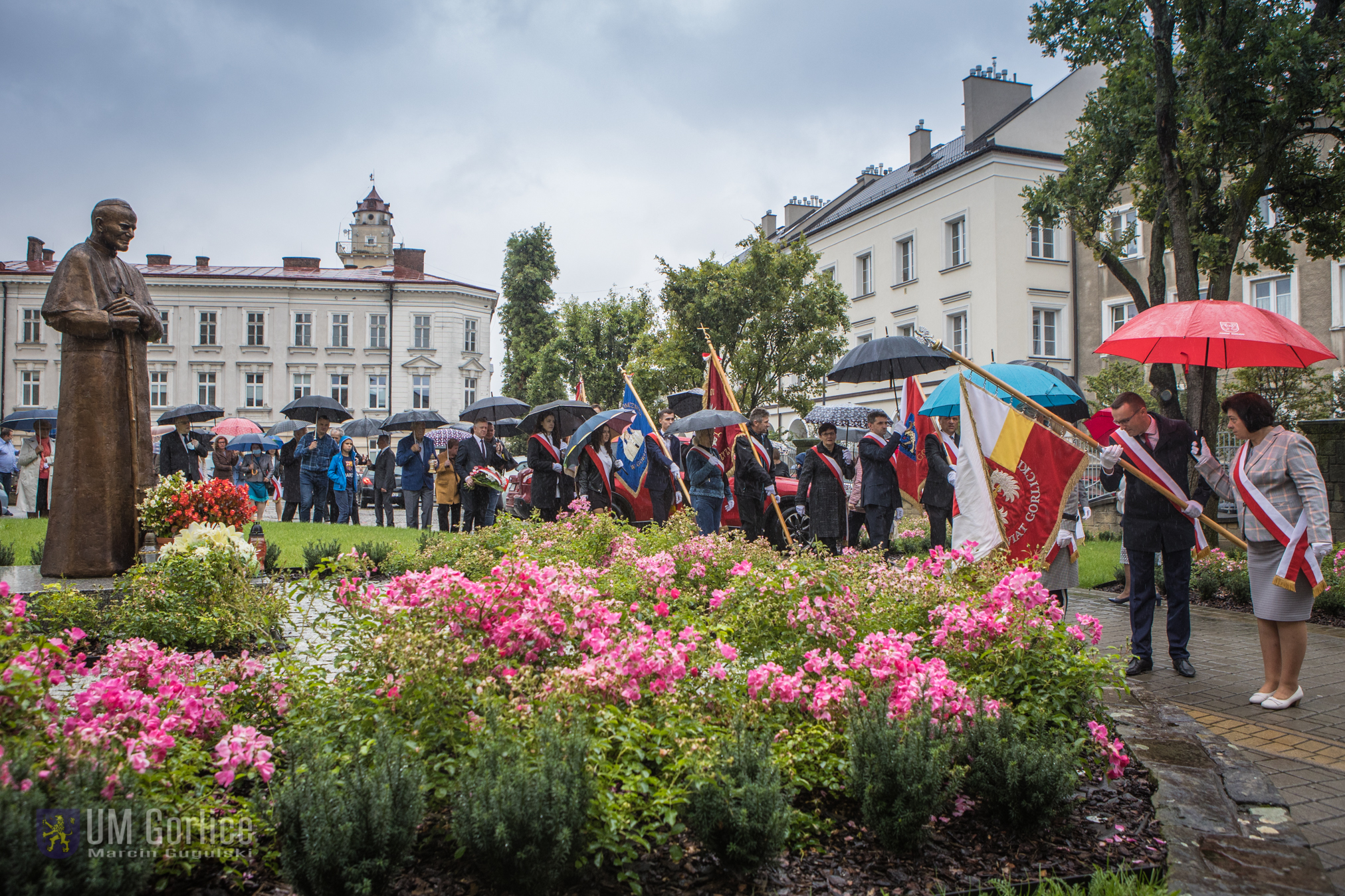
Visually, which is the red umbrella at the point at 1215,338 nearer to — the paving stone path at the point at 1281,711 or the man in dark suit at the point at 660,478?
the paving stone path at the point at 1281,711

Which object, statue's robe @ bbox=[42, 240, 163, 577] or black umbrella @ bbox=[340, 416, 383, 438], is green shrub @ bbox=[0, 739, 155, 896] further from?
black umbrella @ bbox=[340, 416, 383, 438]

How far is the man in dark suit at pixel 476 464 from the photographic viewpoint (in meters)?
13.3

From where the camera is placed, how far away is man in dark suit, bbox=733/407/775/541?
36.8 feet

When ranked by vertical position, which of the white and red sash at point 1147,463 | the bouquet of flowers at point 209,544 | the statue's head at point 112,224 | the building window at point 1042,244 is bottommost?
the bouquet of flowers at point 209,544

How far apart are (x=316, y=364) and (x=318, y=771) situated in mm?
53194

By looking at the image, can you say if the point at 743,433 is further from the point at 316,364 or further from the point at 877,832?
the point at 316,364

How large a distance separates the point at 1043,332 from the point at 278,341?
41.3 meters

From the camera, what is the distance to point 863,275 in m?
38.2

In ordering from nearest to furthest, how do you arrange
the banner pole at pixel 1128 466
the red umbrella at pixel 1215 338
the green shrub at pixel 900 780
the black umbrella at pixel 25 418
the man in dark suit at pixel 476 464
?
1. the green shrub at pixel 900 780
2. the red umbrella at pixel 1215 338
3. the banner pole at pixel 1128 466
4. the man in dark suit at pixel 476 464
5. the black umbrella at pixel 25 418

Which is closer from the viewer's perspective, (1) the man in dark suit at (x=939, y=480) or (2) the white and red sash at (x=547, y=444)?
(1) the man in dark suit at (x=939, y=480)

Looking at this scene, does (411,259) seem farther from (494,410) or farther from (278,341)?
(494,410)

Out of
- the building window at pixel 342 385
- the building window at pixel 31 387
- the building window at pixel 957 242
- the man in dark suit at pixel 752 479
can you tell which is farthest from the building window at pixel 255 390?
the man in dark suit at pixel 752 479

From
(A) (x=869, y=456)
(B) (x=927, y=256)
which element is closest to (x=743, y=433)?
(A) (x=869, y=456)

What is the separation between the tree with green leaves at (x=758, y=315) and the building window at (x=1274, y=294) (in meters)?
11.5
